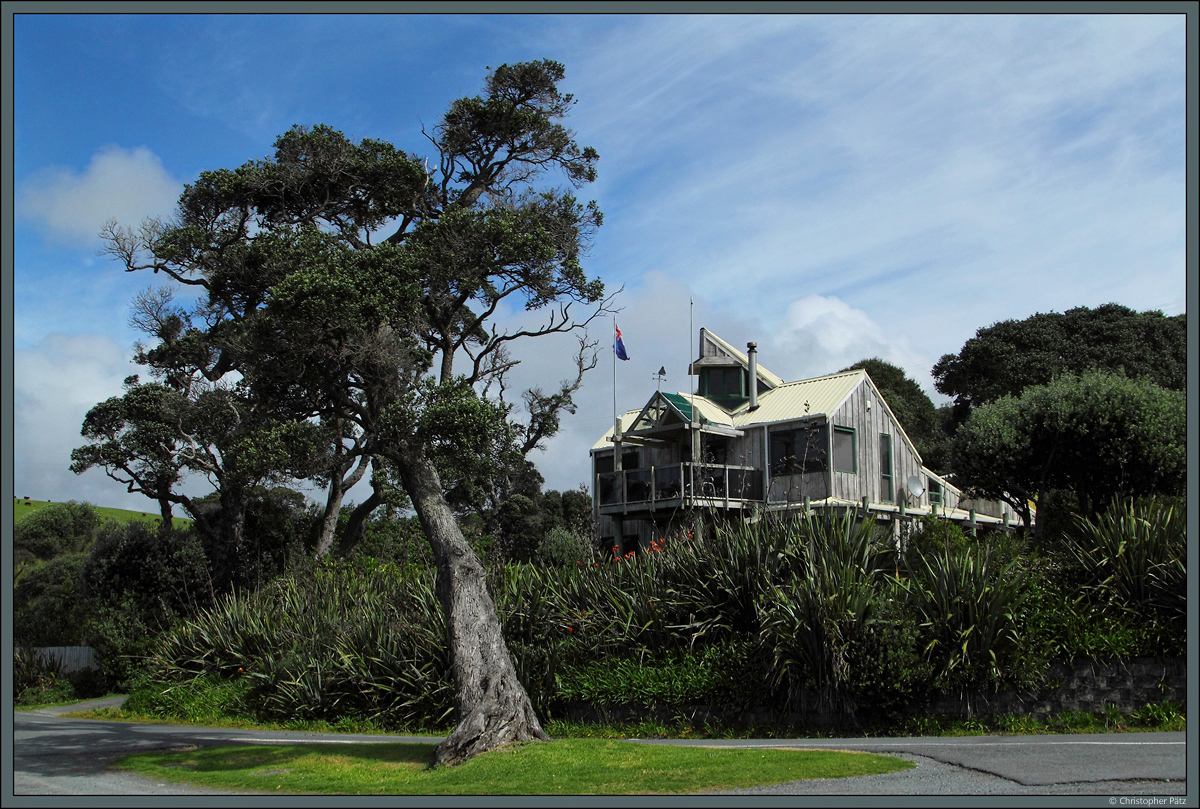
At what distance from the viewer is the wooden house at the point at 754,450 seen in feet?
92.2

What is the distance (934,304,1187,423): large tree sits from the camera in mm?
43688

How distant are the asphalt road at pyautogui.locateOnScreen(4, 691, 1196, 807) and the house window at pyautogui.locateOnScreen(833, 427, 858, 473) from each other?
55.0 ft

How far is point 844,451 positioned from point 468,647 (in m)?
18.9

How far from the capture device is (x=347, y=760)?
11656mm

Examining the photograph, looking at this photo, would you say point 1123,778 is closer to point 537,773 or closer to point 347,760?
point 537,773

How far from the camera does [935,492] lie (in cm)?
3431

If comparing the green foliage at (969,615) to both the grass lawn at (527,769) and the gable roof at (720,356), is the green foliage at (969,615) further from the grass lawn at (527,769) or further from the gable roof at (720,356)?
the gable roof at (720,356)

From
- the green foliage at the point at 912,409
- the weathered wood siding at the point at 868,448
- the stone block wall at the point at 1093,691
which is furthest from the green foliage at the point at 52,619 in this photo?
the green foliage at the point at 912,409

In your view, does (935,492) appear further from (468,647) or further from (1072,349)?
(468,647)

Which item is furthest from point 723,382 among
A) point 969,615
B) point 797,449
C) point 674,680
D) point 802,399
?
point 969,615

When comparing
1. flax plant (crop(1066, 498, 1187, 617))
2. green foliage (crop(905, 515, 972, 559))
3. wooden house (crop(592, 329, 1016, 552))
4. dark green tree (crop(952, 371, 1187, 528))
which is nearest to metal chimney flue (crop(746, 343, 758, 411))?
wooden house (crop(592, 329, 1016, 552))

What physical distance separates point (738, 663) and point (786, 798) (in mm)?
5581

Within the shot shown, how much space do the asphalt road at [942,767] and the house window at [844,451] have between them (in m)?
16.8

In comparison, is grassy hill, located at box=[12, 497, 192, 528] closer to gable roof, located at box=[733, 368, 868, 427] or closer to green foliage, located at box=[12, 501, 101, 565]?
green foliage, located at box=[12, 501, 101, 565]
